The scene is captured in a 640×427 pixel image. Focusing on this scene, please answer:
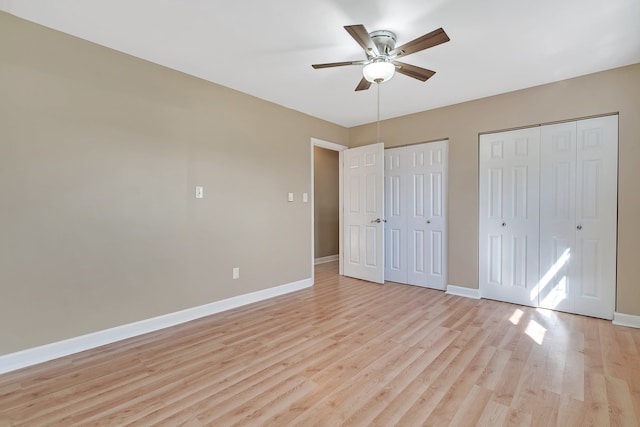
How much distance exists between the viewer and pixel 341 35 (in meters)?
2.34

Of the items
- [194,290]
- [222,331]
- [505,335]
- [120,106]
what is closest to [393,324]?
[505,335]

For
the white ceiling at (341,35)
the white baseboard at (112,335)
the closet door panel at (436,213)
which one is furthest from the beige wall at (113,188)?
the closet door panel at (436,213)

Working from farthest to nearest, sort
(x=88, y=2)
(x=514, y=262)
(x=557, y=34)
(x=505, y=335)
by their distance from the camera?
(x=514, y=262) → (x=505, y=335) → (x=557, y=34) → (x=88, y=2)

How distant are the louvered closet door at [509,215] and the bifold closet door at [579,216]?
0.10 meters

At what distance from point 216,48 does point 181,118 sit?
0.82 metres

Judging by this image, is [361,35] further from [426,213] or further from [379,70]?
[426,213]

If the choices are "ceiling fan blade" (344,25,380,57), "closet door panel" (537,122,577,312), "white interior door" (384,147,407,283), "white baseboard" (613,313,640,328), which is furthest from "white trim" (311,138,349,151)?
"white baseboard" (613,313,640,328)

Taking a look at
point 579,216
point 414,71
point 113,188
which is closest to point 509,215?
point 579,216

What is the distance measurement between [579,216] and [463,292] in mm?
1549

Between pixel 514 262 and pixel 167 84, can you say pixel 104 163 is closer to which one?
pixel 167 84

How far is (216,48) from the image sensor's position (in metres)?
2.55

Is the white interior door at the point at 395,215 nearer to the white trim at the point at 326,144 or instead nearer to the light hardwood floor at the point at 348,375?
the white trim at the point at 326,144

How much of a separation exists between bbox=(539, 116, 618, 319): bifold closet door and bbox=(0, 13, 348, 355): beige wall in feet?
11.0

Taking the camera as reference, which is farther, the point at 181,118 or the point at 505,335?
the point at 181,118
